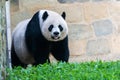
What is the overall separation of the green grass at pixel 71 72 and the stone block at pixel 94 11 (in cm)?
264

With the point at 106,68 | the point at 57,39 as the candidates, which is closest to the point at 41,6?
the point at 57,39

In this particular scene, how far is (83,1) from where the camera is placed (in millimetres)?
7363

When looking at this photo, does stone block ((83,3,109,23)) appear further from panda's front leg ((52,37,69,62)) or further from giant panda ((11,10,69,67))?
panda's front leg ((52,37,69,62))

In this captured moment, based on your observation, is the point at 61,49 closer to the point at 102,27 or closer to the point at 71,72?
the point at 102,27

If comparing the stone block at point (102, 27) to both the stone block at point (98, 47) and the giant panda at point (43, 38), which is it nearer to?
the stone block at point (98, 47)

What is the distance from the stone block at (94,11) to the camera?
7.40 m

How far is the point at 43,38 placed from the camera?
6629mm

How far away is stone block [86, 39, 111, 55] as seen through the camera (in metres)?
7.50

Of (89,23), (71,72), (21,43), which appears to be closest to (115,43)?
(89,23)

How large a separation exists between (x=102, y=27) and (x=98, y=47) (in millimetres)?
310

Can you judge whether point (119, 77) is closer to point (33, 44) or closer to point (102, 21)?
point (33, 44)

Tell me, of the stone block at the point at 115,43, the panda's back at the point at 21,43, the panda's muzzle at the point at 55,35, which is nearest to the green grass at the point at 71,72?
the panda's muzzle at the point at 55,35

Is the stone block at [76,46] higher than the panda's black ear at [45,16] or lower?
lower

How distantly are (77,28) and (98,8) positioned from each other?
0.45 metres
